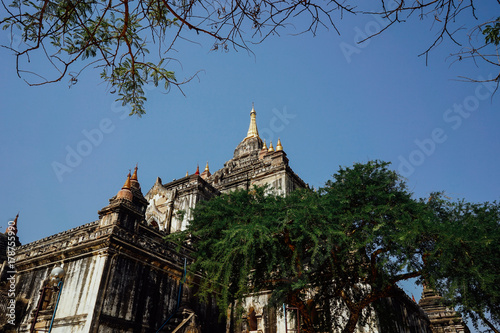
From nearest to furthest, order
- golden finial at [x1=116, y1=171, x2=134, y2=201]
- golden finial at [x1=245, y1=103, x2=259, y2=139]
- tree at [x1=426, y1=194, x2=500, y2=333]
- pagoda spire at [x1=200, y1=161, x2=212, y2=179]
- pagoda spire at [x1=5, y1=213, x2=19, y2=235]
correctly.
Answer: tree at [x1=426, y1=194, x2=500, y2=333] → golden finial at [x1=116, y1=171, x2=134, y2=201] → pagoda spire at [x1=5, y1=213, x2=19, y2=235] → pagoda spire at [x1=200, y1=161, x2=212, y2=179] → golden finial at [x1=245, y1=103, x2=259, y2=139]

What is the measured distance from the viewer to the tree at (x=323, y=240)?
12.8m

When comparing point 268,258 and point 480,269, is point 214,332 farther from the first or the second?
point 480,269

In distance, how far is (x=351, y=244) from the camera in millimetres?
13312

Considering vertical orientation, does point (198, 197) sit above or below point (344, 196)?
above

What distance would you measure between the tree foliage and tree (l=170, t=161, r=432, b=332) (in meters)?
0.04

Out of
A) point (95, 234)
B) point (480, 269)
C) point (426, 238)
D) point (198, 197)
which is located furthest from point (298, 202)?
point (198, 197)

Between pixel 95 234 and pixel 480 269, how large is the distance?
14818mm

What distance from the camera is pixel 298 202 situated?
1422 cm

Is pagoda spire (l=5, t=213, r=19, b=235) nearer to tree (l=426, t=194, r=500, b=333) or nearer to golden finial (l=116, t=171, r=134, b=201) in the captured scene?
golden finial (l=116, t=171, r=134, b=201)

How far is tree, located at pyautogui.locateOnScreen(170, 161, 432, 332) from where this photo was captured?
12.8 metres

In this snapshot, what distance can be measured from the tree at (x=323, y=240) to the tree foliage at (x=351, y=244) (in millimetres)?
42

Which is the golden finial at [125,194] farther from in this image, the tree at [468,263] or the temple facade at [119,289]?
the tree at [468,263]
